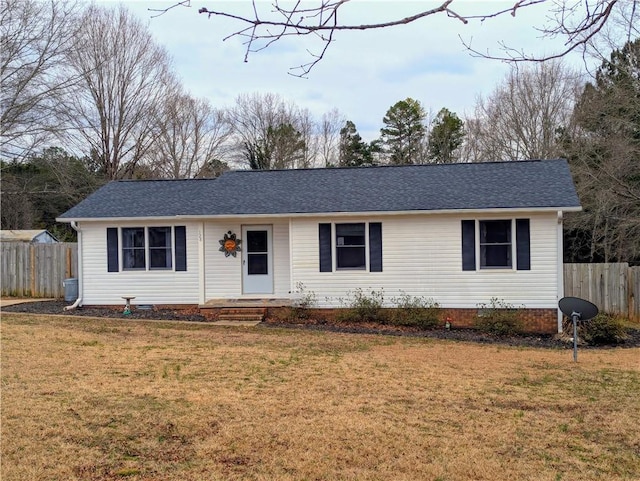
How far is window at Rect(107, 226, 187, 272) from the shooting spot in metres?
16.0

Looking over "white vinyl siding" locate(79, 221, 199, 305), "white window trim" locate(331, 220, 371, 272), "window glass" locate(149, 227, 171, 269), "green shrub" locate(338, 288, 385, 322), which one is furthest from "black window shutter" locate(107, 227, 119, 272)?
"green shrub" locate(338, 288, 385, 322)

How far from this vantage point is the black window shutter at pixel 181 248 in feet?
52.2

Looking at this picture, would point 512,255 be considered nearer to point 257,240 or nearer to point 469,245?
point 469,245

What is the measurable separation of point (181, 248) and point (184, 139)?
2039 centimetres

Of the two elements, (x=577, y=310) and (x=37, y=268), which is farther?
(x=37, y=268)

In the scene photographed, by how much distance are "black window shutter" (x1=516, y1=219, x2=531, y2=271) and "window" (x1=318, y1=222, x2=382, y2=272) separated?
11.7 feet

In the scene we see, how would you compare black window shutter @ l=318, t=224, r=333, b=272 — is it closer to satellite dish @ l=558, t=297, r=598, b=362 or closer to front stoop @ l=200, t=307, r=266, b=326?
front stoop @ l=200, t=307, r=266, b=326

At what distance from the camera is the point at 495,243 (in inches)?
556

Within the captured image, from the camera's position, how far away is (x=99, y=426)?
5285 millimetres

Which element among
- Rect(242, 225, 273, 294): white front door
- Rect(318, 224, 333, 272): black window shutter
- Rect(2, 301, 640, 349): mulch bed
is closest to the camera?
Rect(2, 301, 640, 349): mulch bed

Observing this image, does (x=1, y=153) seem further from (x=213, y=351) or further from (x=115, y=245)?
(x=213, y=351)

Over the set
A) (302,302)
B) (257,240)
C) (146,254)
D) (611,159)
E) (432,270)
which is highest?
(611,159)

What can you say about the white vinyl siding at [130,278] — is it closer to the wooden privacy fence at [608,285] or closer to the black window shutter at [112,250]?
the black window shutter at [112,250]

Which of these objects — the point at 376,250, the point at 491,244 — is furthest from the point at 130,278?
the point at 491,244
